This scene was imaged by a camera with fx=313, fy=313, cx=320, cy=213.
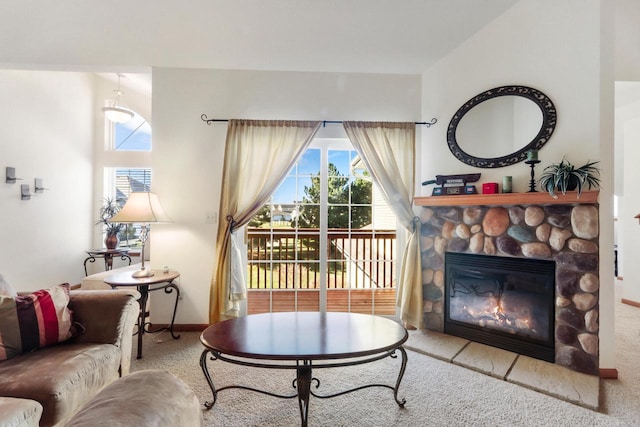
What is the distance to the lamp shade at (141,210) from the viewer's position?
2.78 metres

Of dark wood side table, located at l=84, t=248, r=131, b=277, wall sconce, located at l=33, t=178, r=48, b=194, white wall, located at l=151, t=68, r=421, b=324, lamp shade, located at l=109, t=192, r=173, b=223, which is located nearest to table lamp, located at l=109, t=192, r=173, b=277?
lamp shade, located at l=109, t=192, r=173, b=223

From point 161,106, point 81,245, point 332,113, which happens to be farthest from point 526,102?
point 81,245

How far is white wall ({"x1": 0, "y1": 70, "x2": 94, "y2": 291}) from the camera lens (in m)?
3.79

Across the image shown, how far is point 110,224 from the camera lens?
16.0 feet

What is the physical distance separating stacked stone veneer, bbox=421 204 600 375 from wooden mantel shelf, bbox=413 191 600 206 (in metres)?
0.09

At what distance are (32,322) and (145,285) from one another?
109cm

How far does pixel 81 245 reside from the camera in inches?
192

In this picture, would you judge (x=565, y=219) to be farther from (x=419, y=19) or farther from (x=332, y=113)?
(x=332, y=113)

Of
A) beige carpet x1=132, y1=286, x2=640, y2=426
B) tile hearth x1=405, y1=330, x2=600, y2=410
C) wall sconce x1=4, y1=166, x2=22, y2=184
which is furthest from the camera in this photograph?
wall sconce x1=4, y1=166, x2=22, y2=184

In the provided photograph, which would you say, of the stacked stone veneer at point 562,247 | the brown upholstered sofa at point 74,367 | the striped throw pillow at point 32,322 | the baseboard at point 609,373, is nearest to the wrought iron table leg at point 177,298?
the brown upholstered sofa at point 74,367

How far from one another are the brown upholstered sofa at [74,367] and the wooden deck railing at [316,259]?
1.55 meters

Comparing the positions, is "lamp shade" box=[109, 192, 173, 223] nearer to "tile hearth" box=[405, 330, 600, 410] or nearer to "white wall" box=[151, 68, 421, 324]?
"white wall" box=[151, 68, 421, 324]

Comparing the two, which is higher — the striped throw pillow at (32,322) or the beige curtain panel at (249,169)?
the beige curtain panel at (249,169)

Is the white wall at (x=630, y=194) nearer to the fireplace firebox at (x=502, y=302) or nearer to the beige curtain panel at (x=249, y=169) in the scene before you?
the fireplace firebox at (x=502, y=302)
